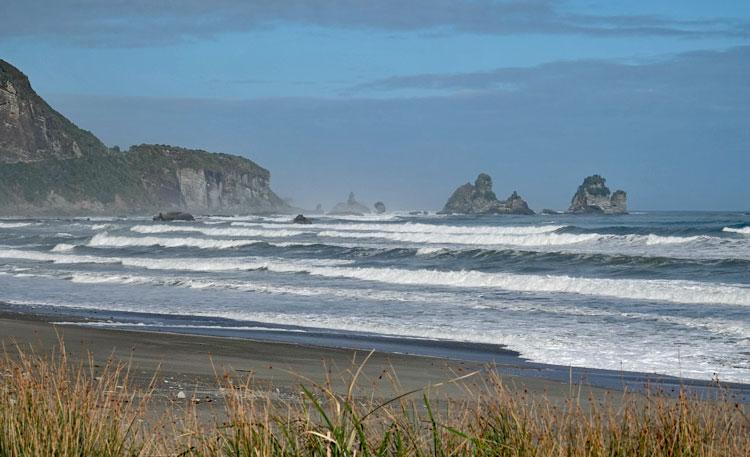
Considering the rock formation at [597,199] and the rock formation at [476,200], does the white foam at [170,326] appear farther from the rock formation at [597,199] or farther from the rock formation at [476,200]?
the rock formation at [476,200]

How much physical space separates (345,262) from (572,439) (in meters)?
30.4

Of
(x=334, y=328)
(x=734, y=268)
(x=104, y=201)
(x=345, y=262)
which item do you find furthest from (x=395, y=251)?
(x=104, y=201)

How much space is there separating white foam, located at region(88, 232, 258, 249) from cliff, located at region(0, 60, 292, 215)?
69.3 metres

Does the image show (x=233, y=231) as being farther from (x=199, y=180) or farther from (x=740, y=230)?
(x=199, y=180)

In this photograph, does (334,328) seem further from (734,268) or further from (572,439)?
(734,268)

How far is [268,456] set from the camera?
145 inches

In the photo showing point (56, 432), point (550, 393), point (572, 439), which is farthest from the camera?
point (550, 393)

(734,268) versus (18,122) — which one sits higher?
(18,122)

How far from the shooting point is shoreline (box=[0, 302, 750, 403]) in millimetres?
10039

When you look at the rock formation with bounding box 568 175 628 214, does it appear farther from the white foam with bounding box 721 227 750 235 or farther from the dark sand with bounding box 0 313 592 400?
the dark sand with bounding box 0 313 592 400

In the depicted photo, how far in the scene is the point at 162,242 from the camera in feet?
161

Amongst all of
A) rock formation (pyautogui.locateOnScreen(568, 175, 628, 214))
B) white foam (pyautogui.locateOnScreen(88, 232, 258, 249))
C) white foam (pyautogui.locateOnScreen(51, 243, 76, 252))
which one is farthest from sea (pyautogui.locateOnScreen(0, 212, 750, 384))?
rock formation (pyautogui.locateOnScreen(568, 175, 628, 214))

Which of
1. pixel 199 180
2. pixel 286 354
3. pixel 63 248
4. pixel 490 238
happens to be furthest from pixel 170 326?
pixel 199 180

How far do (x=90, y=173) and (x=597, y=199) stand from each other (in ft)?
231
